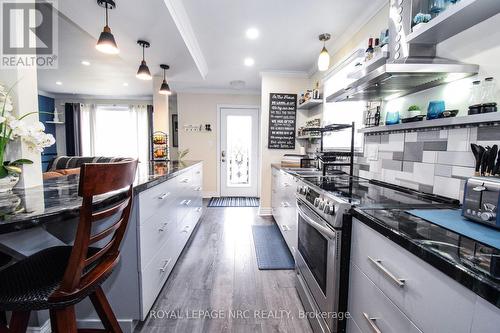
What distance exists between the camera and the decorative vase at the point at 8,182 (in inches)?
42.3

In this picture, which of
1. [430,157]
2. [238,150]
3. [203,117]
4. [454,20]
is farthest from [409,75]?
[203,117]

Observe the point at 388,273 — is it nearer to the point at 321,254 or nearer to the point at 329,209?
the point at 329,209

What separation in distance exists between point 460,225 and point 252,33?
98.8 inches

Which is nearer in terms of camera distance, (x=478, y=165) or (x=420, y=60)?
(x=478, y=165)

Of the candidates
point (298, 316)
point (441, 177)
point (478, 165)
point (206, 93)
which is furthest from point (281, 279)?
point (206, 93)

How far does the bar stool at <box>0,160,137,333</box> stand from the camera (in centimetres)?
69

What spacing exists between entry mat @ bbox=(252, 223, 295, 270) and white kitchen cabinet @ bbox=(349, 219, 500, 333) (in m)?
1.22

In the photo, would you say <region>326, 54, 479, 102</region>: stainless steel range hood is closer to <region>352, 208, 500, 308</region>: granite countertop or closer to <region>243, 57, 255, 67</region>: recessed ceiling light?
A: <region>352, 208, 500, 308</region>: granite countertop

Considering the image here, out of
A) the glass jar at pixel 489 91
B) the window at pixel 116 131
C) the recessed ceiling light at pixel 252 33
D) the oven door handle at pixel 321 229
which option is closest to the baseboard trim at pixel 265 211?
the oven door handle at pixel 321 229

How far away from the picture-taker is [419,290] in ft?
2.26

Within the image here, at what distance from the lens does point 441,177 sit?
1.29 m

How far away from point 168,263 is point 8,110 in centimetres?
143

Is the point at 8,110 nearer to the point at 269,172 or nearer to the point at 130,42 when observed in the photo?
the point at 130,42

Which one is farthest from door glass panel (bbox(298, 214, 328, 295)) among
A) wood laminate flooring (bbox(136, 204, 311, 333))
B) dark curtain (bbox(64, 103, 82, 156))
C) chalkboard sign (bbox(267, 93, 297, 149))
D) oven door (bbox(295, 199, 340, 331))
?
dark curtain (bbox(64, 103, 82, 156))
